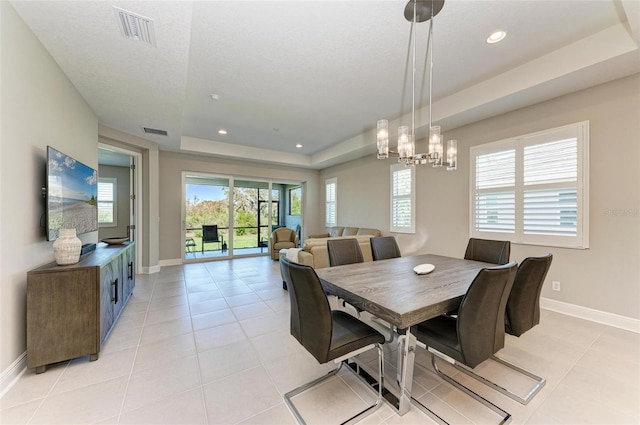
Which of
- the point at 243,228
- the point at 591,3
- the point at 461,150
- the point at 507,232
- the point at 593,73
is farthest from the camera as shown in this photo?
the point at 243,228

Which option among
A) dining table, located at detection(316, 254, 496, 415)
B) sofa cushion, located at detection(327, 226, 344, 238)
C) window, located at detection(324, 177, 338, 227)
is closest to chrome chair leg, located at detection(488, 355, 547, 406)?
dining table, located at detection(316, 254, 496, 415)

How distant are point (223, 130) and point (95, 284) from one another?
3.81 metres

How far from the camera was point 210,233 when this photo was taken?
6512 millimetres

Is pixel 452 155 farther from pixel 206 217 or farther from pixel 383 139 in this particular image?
pixel 206 217

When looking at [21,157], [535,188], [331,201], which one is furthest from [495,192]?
[21,157]

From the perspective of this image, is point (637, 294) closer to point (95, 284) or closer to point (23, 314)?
point (95, 284)

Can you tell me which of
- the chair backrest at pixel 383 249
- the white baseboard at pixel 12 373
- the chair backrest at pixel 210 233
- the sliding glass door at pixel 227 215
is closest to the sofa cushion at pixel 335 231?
the sliding glass door at pixel 227 215

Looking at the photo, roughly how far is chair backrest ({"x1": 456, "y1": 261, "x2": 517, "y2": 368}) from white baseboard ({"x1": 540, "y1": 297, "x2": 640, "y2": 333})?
252cm

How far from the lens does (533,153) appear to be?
3316 millimetres

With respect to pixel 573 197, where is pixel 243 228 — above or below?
below

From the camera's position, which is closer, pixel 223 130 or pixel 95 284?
pixel 95 284

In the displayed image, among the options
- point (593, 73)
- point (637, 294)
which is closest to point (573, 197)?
point (637, 294)

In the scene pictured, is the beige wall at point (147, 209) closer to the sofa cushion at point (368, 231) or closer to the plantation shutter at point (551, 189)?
the sofa cushion at point (368, 231)

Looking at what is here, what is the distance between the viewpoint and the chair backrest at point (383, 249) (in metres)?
3.04
